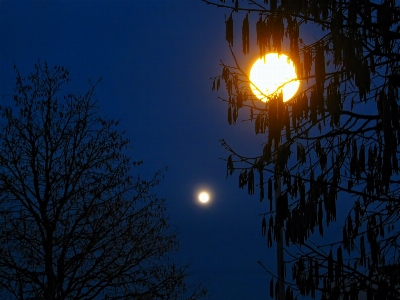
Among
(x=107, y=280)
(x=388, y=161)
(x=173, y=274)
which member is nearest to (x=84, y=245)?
(x=107, y=280)

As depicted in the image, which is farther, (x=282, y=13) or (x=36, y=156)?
(x=36, y=156)

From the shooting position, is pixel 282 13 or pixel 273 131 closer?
pixel 273 131

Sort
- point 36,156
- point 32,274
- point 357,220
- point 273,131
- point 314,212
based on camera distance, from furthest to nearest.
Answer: point 36,156 < point 32,274 < point 357,220 < point 314,212 < point 273,131

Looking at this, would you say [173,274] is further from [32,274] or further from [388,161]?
[388,161]

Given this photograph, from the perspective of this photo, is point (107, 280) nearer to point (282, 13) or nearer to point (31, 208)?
point (31, 208)

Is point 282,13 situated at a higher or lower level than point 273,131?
higher

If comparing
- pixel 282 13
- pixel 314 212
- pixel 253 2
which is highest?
pixel 253 2

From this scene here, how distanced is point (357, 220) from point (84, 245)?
663cm

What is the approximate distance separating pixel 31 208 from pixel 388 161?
795cm

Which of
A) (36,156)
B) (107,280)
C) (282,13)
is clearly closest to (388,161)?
(282,13)

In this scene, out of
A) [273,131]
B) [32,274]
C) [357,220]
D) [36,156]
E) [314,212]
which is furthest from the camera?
[36,156]

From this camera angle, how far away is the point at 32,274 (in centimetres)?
1027

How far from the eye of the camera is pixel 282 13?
503 centimetres

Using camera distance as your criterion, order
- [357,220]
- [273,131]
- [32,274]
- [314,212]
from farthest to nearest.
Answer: [32,274] → [357,220] → [314,212] → [273,131]
